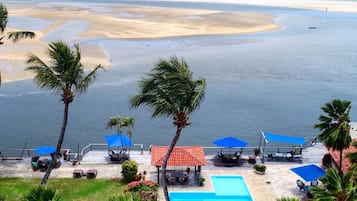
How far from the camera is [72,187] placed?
3069 cm

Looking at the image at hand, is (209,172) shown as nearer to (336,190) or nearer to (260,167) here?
(260,167)

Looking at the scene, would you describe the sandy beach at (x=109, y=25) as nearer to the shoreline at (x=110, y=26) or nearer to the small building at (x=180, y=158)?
the shoreline at (x=110, y=26)

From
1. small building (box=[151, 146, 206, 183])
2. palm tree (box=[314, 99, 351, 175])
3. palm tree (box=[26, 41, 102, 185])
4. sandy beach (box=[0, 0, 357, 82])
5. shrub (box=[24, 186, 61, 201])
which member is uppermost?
sandy beach (box=[0, 0, 357, 82])

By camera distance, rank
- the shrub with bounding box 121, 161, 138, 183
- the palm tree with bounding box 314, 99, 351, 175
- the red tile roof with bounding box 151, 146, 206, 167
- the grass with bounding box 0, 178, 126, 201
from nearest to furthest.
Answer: the palm tree with bounding box 314, 99, 351, 175, the grass with bounding box 0, 178, 126, 201, the shrub with bounding box 121, 161, 138, 183, the red tile roof with bounding box 151, 146, 206, 167

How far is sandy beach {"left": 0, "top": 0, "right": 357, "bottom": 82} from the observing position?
2835 inches

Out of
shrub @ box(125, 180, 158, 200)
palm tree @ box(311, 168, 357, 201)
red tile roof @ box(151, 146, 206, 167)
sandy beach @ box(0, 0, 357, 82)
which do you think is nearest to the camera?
palm tree @ box(311, 168, 357, 201)

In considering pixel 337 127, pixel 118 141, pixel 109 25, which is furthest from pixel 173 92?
pixel 109 25

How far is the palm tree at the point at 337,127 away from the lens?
91.7ft

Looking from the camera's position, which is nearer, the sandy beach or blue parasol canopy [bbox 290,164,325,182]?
blue parasol canopy [bbox 290,164,325,182]

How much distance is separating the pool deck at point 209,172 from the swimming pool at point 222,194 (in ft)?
1.49

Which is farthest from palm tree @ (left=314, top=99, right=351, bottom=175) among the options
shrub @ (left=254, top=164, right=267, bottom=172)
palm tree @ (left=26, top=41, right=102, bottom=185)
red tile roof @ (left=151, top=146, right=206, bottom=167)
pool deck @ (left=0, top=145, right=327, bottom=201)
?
palm tree @ (left=26, top=41, right=102, bottom=185)

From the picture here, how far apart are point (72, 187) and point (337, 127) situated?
1770cm

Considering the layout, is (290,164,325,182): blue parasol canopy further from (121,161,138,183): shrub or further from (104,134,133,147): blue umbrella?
(104,134,133,147): blue umbrella

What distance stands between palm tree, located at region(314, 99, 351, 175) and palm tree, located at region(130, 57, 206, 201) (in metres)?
10.9
